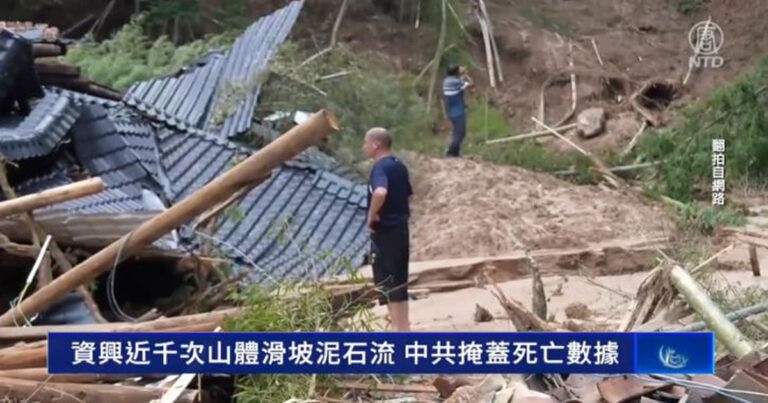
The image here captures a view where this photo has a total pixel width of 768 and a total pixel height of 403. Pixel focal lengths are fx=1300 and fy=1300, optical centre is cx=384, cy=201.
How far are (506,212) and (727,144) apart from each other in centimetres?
280

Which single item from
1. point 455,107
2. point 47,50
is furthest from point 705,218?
point 47,50

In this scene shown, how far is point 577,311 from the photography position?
24.8 feet

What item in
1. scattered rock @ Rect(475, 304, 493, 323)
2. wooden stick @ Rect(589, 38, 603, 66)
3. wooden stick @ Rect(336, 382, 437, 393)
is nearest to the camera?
wooden stick @ Rect(336, 382, 437, 393)

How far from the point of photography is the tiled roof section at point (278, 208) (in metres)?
9.13

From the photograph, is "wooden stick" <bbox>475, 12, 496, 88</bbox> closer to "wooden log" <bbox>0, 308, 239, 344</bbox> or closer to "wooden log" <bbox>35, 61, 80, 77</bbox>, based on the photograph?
"wooden log" <bbox>35, 61, 80, 77</bbox>

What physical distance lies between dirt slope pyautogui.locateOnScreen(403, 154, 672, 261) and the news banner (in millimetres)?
6326

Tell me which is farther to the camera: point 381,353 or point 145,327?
point 145,327

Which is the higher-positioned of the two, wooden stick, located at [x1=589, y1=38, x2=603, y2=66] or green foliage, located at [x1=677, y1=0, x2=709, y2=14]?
green foliage, located at [x1=677, y1=0, x2=709, y2=14]

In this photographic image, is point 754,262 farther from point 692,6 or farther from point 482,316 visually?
point 692,6

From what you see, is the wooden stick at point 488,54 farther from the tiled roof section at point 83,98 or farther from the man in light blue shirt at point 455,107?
the tiled roof section at point 83,98

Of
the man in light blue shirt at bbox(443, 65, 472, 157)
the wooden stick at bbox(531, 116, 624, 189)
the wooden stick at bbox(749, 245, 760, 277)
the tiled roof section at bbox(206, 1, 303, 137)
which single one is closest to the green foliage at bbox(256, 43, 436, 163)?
the tiled roof section at bbox(206, 1, 303, 137)

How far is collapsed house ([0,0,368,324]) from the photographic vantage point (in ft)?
21.7

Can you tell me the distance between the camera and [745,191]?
13.3m

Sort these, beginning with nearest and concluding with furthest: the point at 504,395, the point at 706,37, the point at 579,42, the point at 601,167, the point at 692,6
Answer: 1. the point at 504,395
2. the point at 601,167
3. the point at 579,42
4. the point at 706,37
5. the point at 692,6
